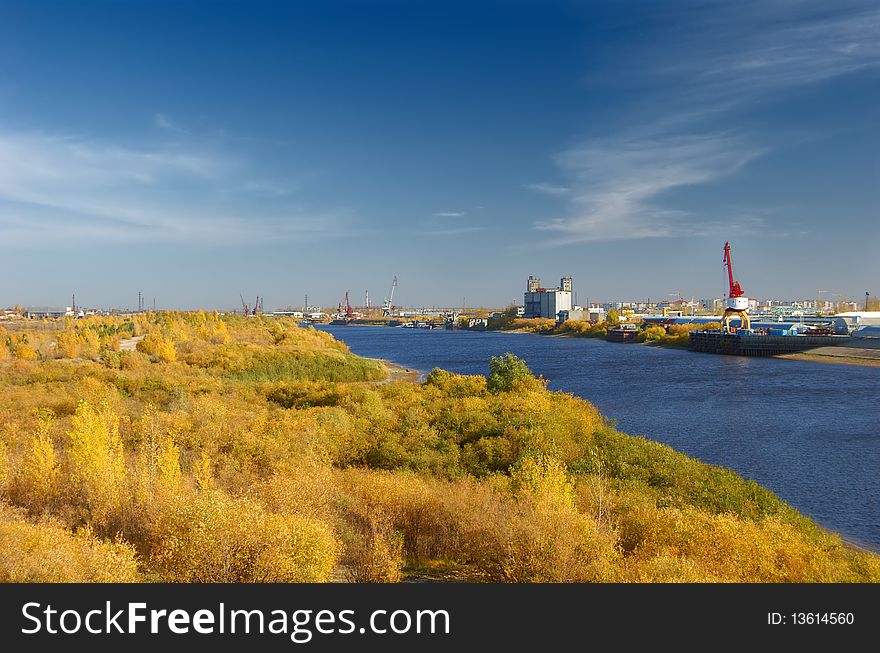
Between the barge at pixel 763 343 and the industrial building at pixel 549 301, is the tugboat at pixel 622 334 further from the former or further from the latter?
the industrial building at pixel 549 301

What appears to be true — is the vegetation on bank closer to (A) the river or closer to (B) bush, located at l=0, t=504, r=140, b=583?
(B) bush, located at l=0, t=504, r=140, b=583

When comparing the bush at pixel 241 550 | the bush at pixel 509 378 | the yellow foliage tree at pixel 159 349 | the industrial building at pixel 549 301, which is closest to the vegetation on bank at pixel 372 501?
the bush at pixel 241 550

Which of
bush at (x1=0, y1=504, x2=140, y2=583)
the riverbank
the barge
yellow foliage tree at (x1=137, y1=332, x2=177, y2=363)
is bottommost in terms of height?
the riverbank

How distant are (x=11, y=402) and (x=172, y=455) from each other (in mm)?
13707

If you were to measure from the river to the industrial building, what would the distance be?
93238 millimetres

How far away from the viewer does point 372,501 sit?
35.5 feet

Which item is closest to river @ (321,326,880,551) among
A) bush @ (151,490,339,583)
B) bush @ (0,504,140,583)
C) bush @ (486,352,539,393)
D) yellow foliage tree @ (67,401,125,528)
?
bush @ (486,352,539,393)

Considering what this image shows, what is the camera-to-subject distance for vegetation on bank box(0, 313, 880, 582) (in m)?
7.06

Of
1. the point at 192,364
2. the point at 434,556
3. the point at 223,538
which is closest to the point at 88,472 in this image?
the point at 223,538

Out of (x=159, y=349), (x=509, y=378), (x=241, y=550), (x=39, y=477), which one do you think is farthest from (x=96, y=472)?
(x=159, y=349)

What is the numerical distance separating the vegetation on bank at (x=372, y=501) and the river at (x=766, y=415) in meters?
4.36

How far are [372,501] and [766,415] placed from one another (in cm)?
2661

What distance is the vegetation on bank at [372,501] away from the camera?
706cm
